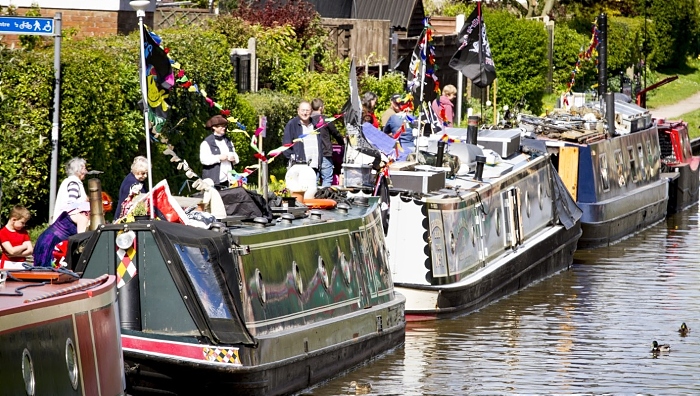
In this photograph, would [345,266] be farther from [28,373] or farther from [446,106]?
[446,106]

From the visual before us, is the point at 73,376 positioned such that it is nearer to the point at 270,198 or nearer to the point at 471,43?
the point at 270,198

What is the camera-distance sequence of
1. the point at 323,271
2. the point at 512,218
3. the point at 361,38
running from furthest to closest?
the point at 361,38 < the point at 512,218 < the point at 323,271

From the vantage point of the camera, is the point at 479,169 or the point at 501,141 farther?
the point at 501,141

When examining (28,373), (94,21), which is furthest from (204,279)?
(94,21)

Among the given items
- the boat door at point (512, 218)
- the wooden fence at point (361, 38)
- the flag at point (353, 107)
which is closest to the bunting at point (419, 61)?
the boat door at point (512, 218)

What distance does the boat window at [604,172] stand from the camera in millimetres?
24406

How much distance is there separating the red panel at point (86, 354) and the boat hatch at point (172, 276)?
183cm

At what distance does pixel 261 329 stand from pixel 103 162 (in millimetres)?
6616

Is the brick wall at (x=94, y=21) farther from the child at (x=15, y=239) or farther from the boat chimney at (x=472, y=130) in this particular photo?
the child at (x=15, y=239)

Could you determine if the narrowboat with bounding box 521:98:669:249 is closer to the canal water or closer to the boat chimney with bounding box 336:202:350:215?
the canal water

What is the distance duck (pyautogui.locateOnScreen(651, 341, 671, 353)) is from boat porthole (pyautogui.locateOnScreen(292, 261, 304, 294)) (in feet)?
15.5

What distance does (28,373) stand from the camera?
8938mm

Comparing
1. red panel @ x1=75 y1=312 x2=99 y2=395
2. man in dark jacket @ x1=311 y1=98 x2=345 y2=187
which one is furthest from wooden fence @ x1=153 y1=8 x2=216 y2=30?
red panel @ x1=75 y1=312 x2=99 y2=395

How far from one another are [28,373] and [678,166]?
2309cm
